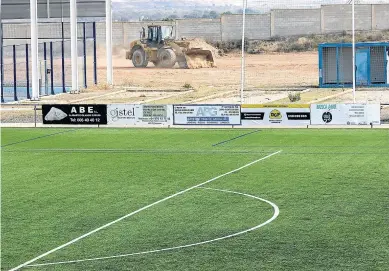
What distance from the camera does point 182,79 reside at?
75750 millimetres

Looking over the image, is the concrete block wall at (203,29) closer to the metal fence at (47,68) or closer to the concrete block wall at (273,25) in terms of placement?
the concrete block wall at (273,25)

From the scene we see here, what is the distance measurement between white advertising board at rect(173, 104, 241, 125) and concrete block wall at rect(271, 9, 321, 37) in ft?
197

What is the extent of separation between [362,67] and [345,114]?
19.9 meters

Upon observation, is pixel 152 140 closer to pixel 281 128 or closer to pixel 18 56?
pixel 281 128

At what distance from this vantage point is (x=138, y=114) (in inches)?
1705

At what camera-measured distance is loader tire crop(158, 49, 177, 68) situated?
274 feet

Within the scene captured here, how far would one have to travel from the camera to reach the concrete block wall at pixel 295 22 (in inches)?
3991

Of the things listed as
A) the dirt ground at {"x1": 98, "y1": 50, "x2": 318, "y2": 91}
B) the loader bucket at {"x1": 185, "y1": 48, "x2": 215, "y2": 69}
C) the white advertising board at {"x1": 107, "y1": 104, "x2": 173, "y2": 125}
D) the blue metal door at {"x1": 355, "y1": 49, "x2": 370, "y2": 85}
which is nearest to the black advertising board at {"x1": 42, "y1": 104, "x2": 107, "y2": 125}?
the white advertising board at {"x1": 107, "y1": 104, "x2": 173, "y2": 125}

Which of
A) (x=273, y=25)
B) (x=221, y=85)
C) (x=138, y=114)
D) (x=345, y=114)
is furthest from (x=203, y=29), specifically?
(x=345, y=114)

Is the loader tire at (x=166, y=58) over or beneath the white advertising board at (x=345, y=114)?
over

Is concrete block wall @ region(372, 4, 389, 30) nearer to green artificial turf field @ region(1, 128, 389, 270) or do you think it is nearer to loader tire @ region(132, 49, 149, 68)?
loader tire @ region(132, 49, 149, 68)

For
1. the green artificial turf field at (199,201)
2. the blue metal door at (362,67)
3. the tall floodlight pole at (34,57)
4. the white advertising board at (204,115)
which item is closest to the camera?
the green artificial turf field at (199,201)

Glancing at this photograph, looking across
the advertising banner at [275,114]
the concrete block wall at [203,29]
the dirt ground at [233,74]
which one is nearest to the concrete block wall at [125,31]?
the concrete block wall at [203,29]

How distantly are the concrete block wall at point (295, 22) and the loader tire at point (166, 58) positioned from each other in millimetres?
20566
